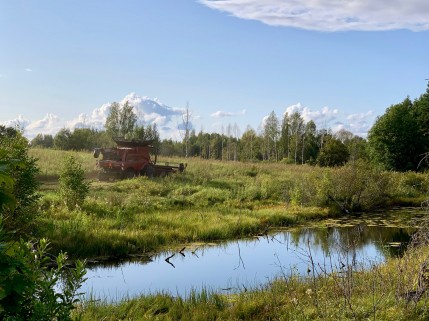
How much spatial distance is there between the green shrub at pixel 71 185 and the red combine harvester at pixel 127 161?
8542 mm

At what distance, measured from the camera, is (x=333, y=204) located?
21.6 meters

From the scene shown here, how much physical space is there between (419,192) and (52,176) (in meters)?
22.3

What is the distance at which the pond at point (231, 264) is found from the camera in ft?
30.6

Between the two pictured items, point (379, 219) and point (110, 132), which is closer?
point (379, 219)

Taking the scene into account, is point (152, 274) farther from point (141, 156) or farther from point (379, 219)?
point (141, 156)

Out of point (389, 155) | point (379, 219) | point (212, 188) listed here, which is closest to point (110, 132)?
point (389, 155)

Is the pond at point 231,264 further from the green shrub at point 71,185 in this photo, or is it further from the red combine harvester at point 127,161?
the red combine harvester at point 127,161

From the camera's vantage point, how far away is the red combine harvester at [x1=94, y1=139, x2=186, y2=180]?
23.5 metres

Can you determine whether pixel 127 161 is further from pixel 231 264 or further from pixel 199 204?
pixel 231 264

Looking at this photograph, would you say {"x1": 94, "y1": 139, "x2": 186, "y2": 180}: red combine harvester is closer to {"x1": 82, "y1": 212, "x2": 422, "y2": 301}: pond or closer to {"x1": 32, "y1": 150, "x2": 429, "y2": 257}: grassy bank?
{"x1": 32, "y1": 150, "x2": 429, "y2": 257}: grassy bank

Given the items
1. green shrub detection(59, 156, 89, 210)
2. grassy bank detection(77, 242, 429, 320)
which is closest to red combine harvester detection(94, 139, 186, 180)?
green shrub detection(59, 156, 89, 210)

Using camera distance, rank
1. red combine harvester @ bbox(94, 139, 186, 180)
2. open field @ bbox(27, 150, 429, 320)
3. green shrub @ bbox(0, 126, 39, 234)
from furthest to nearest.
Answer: red combine harvester @ bbox(94, 139, 186, 180), green shrub @ bbox(0, 126, 39, 234), open field @ bbox(27, 150, 429, 320)

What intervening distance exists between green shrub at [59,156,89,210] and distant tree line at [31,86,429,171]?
1315cm

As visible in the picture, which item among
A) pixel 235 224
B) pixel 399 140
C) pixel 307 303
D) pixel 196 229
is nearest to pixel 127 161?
pixel 235 224
